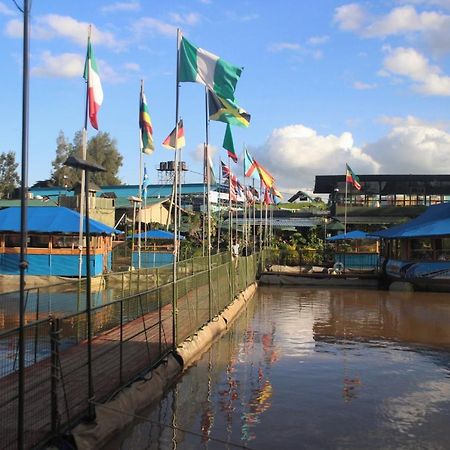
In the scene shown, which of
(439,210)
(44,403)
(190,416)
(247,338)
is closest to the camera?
(44,403)

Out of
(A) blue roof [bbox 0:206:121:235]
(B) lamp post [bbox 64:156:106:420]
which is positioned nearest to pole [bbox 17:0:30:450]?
(B) lamp post [bbox 64:156:106:420]

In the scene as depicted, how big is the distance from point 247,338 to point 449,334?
247 inches

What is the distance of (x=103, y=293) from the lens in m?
18.3

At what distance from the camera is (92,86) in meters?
19.6

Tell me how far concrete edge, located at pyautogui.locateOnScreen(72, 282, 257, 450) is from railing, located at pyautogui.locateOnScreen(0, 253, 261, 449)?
0.18 m

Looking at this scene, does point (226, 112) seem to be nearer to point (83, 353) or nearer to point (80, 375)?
point (83, 353)

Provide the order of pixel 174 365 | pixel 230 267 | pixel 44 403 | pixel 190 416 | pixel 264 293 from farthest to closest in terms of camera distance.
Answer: pixel 264 293, pixel 230 267, pixel 174 365, pixel 190 416, pixel 44 403

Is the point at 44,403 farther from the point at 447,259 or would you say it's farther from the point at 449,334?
the point at 447,259

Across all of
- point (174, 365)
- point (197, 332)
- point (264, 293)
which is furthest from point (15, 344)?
point (264, 293)

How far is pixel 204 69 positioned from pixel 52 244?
17663mm

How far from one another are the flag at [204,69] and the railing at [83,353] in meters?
5.07

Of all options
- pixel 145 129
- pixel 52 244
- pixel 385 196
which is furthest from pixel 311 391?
pixel 385 196

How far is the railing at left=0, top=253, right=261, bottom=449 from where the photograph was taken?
689cm

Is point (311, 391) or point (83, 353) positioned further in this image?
point (311, 391)
